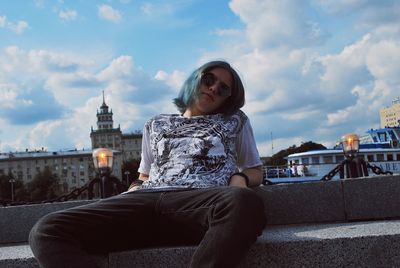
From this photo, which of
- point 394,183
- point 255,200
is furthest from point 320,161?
point 255,200

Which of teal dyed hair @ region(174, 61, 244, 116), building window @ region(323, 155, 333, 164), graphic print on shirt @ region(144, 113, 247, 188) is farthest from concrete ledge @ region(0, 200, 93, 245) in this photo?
building window @ region(323, 155, 333, 164)

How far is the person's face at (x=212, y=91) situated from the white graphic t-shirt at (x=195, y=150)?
0.08 meters

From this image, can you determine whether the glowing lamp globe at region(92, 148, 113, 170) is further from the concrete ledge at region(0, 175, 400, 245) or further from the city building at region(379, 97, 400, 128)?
the city building at region(379, 97, 400, 128)

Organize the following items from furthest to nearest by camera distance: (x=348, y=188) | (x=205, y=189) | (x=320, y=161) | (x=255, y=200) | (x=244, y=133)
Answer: (x=320, y=161) < (x=348, y=188) < (x=244, y=133) < (x=205, y=189) < (x=255, y=200)

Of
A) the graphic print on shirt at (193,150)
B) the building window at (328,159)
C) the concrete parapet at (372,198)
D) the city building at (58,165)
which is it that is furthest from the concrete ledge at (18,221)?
the city building at (58,165)

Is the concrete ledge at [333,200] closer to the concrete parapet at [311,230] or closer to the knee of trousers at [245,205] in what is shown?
the concrete parapet at [311,230]

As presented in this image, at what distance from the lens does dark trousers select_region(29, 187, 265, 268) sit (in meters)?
2.10

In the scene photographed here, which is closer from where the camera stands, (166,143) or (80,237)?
(80,237)

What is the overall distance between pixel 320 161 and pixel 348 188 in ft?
79.2

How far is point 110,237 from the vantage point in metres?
2.49

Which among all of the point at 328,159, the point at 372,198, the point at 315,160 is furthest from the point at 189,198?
the point at 315,160

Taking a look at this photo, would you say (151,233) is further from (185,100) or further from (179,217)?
(185,100)

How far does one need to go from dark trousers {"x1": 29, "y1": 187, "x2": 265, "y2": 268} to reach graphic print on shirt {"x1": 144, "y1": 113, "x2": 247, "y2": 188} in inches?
6.7

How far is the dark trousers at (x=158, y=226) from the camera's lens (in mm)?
2102
